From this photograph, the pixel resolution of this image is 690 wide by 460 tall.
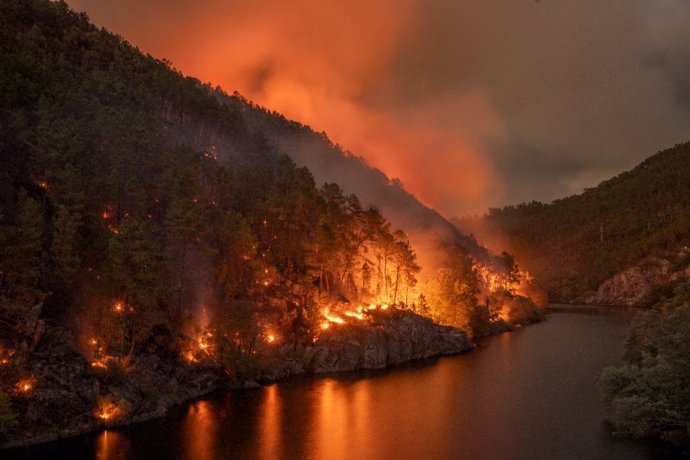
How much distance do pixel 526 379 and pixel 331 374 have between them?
26187mm

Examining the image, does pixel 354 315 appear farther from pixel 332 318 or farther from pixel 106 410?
pixel 106 410

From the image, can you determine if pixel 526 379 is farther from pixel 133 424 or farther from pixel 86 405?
pixel 86 405

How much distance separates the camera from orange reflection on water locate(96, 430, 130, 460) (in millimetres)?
41000

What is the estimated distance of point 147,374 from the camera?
183 feet

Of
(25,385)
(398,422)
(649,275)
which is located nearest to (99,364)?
(25,385)

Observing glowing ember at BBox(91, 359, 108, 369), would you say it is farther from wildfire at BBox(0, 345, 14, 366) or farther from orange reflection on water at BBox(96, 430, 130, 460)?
wildfire at BBox(0, 345, 14, 366)

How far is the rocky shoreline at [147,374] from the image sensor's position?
44.5 m

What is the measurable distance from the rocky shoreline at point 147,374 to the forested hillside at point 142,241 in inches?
11.2

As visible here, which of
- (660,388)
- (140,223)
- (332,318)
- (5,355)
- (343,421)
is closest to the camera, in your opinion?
(660,388)

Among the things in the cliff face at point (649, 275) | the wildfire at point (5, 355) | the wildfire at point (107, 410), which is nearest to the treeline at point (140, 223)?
the wildfire at point (5, 355)

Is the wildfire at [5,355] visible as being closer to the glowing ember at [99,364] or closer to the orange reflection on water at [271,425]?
the glowing ember at [99,364]

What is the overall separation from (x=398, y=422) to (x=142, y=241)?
33518mm

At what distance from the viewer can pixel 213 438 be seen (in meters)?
45.4

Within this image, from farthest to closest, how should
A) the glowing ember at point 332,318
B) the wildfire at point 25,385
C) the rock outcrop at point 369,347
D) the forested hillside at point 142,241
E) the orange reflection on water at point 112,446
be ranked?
the glowing ember at point 332,318, the rock outcrop at point 369,347, the forested hillside at point 142,241, the wildfire at point 25,385, the orange reflection on water at point 112,446
